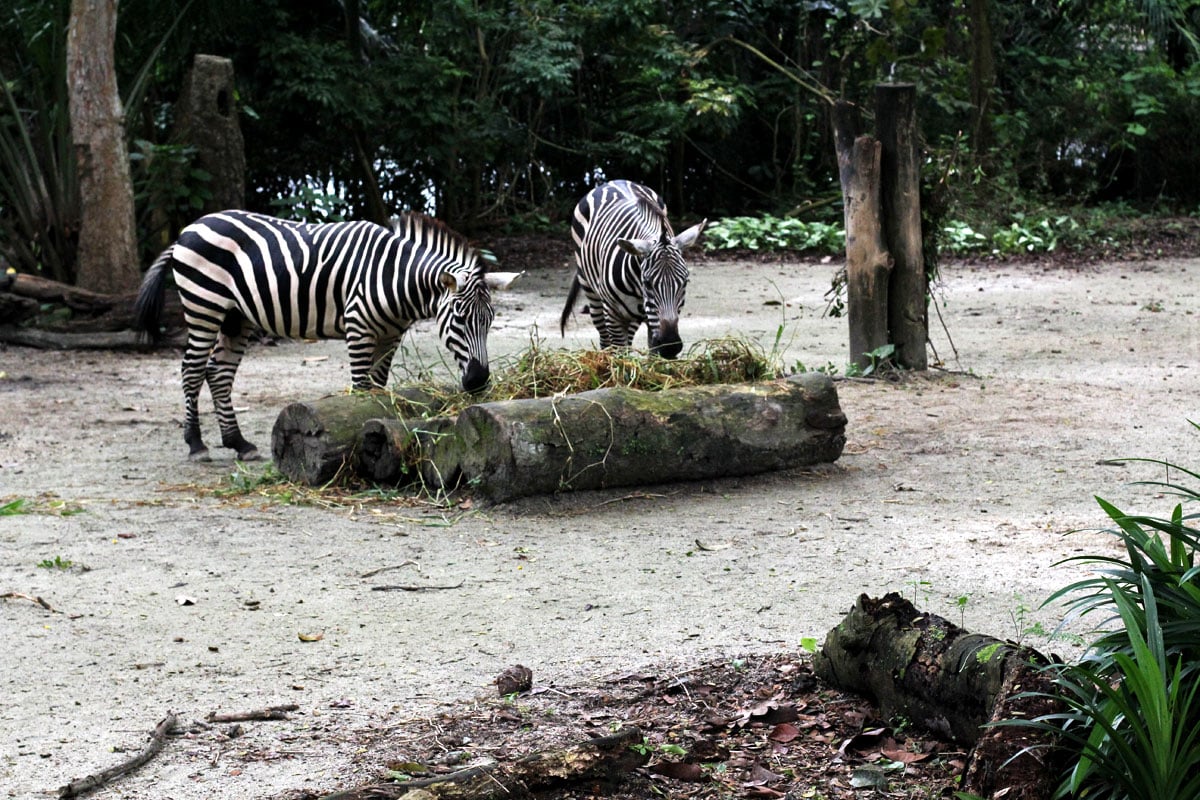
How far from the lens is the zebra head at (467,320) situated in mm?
7215

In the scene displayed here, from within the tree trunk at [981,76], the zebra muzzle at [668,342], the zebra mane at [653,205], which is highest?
the tree trunk at [981,76]

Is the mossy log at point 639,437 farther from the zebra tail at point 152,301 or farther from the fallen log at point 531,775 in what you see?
the fallen log at point 531,775

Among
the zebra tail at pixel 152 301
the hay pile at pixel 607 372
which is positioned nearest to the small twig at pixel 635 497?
the hay pile at pixel 607 372

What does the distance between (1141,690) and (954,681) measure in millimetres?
784

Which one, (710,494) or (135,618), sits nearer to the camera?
(135,618)

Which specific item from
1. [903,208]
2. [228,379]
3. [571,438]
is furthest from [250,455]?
[903,208]

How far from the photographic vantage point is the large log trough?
643 centimetres

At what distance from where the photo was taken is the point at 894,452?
298 inches

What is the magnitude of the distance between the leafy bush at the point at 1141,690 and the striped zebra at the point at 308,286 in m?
4.98

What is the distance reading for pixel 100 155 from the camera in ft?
39.8

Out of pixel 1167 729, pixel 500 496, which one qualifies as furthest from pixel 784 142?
pixel 1167 729

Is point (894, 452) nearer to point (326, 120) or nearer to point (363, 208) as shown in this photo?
point (326, 120)

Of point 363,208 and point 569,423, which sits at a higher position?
point 363,208

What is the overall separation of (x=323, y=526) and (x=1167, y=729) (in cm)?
440
